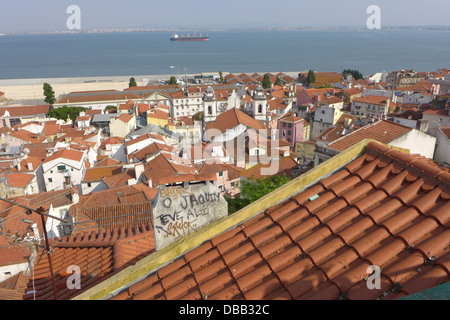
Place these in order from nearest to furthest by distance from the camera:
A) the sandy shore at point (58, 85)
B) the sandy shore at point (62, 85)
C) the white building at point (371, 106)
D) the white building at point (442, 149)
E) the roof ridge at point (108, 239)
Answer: the roof ridge at point (108, 239) → the white building at point (442, 149) → the white building at point (371, 106) → the sandy shore at point (58, 85) → the sandy shore at point (62, 85)

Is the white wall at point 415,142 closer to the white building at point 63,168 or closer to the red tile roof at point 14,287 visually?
the red tile roof at point 14,287

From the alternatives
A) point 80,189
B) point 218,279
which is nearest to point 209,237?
point 218,279

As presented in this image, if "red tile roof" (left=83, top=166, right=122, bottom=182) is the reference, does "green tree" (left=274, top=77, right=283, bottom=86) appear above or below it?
above

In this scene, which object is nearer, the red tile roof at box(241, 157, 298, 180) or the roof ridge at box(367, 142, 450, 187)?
the roof ridge at box(367, 142, 450, 187)

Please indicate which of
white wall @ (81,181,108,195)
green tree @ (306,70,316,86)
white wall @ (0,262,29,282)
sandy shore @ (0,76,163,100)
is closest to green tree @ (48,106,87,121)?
sandy shore @ (0,76,163,100)

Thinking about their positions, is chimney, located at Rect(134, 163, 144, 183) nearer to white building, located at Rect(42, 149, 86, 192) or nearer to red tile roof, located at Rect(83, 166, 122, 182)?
red tile roof, located at Rect(83, 166, 122, 182)

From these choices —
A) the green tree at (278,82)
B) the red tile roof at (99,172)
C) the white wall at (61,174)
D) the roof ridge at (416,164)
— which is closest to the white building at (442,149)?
the roof ridge at (416,164)
